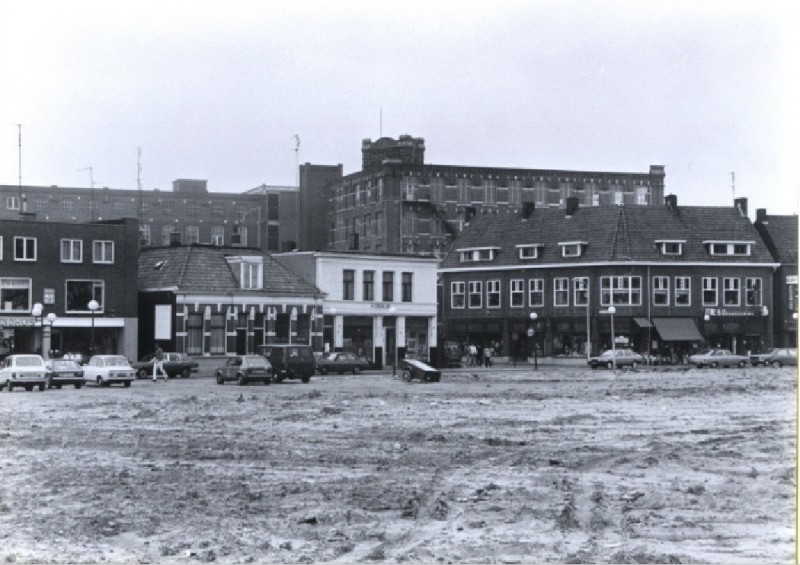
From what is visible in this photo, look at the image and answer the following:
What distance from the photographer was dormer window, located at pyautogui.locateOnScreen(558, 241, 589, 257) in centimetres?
8744

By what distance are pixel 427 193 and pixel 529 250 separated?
18.5 metres

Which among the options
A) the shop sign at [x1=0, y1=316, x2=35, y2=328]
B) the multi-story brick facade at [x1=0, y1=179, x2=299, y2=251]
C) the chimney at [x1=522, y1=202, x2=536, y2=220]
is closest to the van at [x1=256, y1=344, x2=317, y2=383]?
the shop sign at [x1=0, y1=316, x2=35, y2=328]

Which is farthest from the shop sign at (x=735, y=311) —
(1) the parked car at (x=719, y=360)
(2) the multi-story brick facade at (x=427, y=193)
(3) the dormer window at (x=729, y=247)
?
(2) the multi-story brick facade at (x=427, y=193)

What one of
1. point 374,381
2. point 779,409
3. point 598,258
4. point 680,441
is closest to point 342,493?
point 680,441

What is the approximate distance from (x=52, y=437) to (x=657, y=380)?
34.3m

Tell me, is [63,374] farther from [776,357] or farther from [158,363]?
[776,357]

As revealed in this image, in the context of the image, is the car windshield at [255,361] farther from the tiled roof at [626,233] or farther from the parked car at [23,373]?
the tiled roof at [626,233]

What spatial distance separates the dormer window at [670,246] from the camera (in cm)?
8656

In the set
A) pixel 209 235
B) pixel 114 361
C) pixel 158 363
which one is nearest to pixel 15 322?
pixel 158 363

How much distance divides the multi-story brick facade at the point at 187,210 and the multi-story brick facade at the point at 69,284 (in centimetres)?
4119

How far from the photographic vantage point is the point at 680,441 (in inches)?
1029

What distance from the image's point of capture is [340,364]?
64438 millimetres

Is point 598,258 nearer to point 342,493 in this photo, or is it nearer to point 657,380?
point 657,380

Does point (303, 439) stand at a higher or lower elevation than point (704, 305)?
lower
